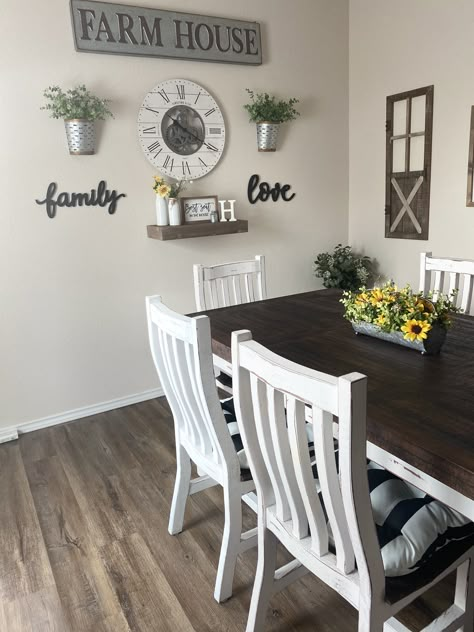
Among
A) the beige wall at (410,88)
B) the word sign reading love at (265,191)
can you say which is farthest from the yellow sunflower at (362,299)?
the word sign reading love at (265,191)

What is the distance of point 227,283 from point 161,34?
5.26 feet

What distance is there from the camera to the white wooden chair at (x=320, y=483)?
0.96 metres

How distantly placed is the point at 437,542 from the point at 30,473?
6.77 ft

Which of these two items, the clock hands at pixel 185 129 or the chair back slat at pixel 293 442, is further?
the clock hands at pixel 185 129

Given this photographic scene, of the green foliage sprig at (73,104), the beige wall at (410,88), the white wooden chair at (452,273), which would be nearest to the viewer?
the white wooden chair at (452,273)

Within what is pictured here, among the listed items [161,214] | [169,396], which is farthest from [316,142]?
[169,396]

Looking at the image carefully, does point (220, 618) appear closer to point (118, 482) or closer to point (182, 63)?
point (118, 482)

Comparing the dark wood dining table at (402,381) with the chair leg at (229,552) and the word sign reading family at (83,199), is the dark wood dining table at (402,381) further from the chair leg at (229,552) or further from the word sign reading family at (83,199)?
the word sign reading family at (83,199)

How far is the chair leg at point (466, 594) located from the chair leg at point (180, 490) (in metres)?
1.02

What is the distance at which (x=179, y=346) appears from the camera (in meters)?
1.54

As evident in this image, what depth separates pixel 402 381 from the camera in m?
1.41

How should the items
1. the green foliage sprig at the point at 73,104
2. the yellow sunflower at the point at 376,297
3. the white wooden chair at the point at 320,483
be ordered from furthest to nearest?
the green foliage sprig at the point at 73,104, the yellow sunflower at the point at 376,297, the white wooden chair at the point at 320,483

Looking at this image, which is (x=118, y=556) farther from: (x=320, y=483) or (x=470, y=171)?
(x=470, y=171)

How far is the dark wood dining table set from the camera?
1053 mm
